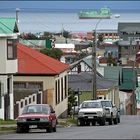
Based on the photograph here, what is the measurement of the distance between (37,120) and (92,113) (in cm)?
1044

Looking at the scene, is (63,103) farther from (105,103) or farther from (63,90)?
(105,103)

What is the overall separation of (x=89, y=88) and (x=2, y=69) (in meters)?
30.0

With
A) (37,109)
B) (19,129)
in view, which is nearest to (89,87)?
(37,109)

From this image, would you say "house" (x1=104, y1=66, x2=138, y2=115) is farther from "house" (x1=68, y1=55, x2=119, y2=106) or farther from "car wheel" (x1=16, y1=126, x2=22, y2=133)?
"car wheel" (x1=16, y1=126, x2=22, y2=133)

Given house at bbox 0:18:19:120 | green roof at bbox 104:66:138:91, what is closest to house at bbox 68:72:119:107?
green roof at bbox 104:66:138:91

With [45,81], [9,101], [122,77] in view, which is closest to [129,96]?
[122,77]

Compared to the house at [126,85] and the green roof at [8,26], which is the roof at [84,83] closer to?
the house at [126,85]

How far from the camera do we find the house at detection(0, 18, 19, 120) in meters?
45.8

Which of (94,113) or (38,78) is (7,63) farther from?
(38,78)

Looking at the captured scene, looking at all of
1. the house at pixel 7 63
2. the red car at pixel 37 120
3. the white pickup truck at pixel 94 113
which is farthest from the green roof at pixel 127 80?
the red car at pixel 37 120

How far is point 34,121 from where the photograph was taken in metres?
31.6

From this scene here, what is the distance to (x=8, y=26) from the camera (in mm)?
47094

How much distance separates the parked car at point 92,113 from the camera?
4175cm

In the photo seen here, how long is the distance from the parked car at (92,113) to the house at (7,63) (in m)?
5.67
